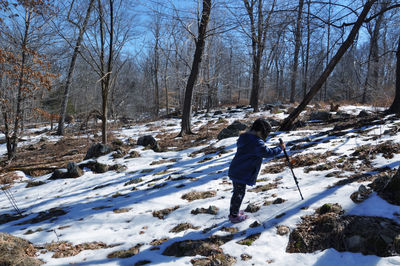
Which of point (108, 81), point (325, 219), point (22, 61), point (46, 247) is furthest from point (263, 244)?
point (22, 61)

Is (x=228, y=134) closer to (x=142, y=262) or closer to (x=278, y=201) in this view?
(x=278, y=201)

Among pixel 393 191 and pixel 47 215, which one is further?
pixel 47 215

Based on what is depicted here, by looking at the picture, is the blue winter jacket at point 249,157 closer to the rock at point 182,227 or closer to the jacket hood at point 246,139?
A: the jacket hood at point 246,139

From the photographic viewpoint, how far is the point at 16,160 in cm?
1135

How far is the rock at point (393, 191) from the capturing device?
117 inches

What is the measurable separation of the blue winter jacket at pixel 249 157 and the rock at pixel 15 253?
2865 millimetres

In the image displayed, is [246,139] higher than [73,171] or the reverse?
higher

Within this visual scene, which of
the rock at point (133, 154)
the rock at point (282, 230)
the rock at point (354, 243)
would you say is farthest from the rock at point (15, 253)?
the rock at point (133, 154)

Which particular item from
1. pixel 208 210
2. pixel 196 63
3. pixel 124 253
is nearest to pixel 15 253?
pixel 124 253

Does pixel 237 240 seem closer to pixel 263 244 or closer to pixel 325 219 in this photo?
pixel 263 244

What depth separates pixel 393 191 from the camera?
10.0 feet

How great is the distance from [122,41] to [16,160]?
783cm

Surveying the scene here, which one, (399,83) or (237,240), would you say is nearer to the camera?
(237,240)

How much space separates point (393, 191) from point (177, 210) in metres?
3.25
